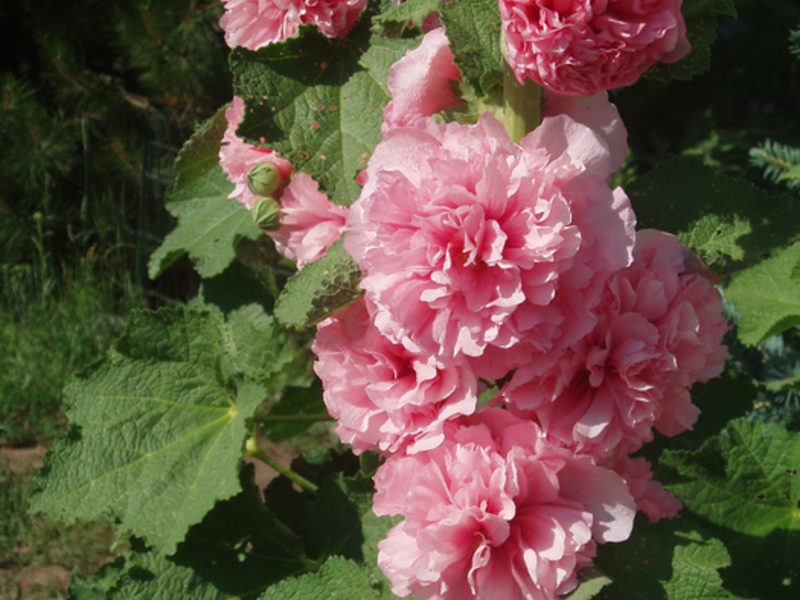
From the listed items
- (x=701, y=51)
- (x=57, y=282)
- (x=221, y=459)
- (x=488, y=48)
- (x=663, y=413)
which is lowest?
(x=57, y=282)

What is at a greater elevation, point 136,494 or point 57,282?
point 136,494

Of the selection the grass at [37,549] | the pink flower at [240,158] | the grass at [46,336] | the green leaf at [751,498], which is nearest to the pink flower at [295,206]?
the pink flower at [240,158]

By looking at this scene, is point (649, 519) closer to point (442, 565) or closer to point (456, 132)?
point (442, 565)

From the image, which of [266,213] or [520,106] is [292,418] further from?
[520,106]

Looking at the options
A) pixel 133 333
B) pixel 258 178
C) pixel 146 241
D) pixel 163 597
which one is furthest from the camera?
pixel 146 241

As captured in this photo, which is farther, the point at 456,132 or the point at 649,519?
the point at 649,519

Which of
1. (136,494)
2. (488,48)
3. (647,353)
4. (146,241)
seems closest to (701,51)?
(488,48)

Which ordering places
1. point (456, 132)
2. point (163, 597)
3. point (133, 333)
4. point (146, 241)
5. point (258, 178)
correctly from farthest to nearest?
point (146, 241), point (133, 333), point (163, 597), point (258, 178), point (456, 132)

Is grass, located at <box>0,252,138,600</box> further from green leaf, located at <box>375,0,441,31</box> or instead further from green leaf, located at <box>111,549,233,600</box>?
green leaf, located at <box>375,0,441,31</box>

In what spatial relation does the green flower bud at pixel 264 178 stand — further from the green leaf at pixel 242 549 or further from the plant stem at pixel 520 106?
the green leaf at pixel 242 549
